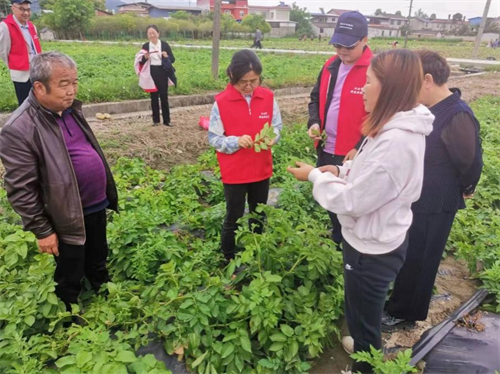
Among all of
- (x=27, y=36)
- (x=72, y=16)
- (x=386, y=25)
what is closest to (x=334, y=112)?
(x=27, y=36)

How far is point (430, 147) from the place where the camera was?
225 centimetres

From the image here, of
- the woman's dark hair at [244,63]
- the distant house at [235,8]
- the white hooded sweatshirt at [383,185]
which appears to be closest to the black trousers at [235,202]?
the woman's dark hair at [244,63]

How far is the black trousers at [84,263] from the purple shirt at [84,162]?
0.16 m

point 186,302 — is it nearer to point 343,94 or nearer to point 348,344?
point 348,344

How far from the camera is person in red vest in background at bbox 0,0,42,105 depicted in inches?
196

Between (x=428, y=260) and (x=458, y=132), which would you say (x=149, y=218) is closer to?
(x=428, y=260)

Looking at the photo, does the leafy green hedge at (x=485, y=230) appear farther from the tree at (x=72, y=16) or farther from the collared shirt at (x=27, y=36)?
the tree at (x=72, y=16)

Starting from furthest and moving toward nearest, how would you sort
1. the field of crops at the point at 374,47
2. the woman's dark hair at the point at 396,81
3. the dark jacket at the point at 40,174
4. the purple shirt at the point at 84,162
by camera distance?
the field of crops at the point at 374,47 → the purple shirt at the point at 84,162 → the dark jacket at the point at 40,174 → the woman's dark hair at the point at 396,81

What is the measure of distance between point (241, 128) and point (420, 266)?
4.99 ft

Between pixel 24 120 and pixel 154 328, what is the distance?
139cm

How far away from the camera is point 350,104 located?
2898 mm

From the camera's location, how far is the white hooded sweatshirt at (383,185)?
1602mm

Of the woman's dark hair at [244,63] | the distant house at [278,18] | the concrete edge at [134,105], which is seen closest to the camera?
the woman's dark hair at [244,63]

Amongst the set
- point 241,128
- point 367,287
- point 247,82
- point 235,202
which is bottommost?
point 235,202
